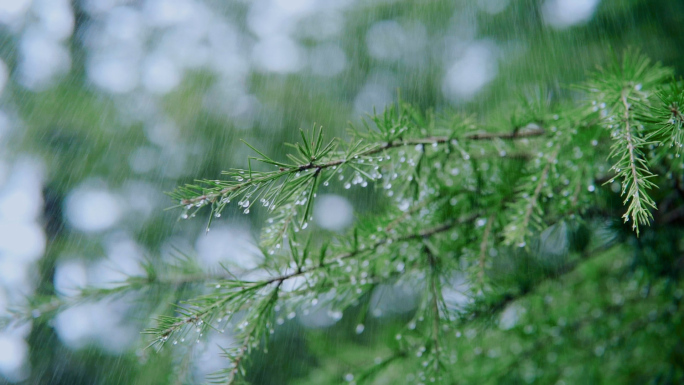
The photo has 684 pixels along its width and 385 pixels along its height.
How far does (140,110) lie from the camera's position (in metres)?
2.63

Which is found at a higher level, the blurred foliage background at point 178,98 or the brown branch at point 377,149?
the brown branch at point 377,149

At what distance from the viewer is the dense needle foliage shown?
0.63 m

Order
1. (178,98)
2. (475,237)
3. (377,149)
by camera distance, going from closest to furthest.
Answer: (377,149), (475,237), (178,98)

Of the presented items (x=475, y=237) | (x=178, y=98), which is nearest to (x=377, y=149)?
(x=475, y=237)

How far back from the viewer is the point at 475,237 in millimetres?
890

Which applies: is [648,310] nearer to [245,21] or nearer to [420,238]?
[420,238]

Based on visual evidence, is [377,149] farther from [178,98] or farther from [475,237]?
[178,98]

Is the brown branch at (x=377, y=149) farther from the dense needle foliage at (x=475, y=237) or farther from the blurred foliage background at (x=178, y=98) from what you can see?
the blurred foliage background at (x=178, y=98)

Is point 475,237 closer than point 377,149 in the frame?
No

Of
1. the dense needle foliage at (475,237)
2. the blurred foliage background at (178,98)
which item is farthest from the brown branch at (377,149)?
the blurred foliage background at (178,98)

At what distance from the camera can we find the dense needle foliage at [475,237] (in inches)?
24.9

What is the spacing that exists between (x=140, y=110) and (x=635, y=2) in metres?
2.67

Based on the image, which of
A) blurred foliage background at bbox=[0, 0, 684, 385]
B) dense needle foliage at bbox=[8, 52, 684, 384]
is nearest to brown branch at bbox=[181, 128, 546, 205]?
dense needle foliage at bbox=[8, 52, 684, 384]

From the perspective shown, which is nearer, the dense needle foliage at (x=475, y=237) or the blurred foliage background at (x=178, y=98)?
the dense needle foliage at (x=475, y=237)
